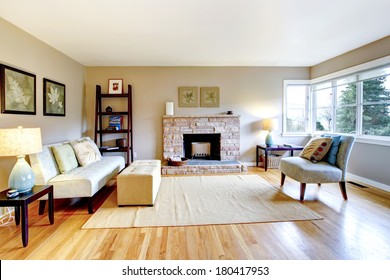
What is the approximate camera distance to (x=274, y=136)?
536 cm

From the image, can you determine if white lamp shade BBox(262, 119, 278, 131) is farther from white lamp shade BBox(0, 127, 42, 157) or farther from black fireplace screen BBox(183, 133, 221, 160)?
white lamp shade BBox(0, 127, 42, 157)

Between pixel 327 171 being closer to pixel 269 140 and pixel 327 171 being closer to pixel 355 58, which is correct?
pixel 269 140

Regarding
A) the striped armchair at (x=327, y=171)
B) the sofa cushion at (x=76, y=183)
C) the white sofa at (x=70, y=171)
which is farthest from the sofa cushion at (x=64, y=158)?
the striped armchair at (x=327, y=171)

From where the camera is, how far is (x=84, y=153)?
3453mm

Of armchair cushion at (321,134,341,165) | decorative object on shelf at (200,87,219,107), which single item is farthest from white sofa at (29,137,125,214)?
armchair cushion at (321,134,341,165)

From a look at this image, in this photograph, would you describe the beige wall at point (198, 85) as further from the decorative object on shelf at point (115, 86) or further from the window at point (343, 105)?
the window at point (343, 105)

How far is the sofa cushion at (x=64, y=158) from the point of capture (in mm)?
2883

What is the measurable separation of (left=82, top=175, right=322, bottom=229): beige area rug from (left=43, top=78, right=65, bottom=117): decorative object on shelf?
5.94 feet

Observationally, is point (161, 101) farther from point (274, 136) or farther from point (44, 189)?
point (44, 189)

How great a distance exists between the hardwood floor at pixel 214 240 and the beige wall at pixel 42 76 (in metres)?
1.10

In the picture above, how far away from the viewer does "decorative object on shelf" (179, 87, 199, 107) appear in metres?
5.14
